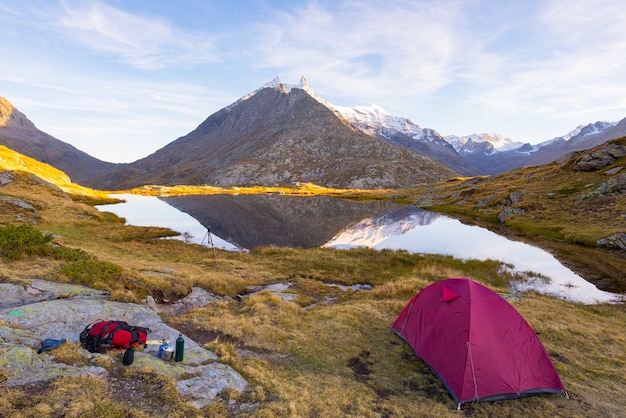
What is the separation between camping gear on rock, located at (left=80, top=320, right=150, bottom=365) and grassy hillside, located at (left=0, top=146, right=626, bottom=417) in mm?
649

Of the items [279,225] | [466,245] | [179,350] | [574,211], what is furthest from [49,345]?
[574,211]

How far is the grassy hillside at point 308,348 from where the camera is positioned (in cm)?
797

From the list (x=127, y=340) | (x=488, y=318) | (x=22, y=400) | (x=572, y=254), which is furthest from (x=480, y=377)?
(x=572, y=254)

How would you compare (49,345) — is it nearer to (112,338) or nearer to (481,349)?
(112,338)

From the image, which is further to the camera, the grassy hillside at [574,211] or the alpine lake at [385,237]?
the grassy hillside at [574,211]

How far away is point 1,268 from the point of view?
14.5 meters

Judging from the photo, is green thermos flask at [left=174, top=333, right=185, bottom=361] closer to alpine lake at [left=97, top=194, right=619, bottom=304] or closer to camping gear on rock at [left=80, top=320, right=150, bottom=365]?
camping gear on rock at [left=80, top=320, right=150, bottom=365]

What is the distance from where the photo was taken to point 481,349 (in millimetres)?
11727

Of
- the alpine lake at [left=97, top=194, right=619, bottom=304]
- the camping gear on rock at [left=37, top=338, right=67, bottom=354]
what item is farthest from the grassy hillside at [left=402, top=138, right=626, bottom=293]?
the camping gear on rock at [left=37, top=338, right=67, bottom=354]

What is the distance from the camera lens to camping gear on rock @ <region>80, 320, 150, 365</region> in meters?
9.37

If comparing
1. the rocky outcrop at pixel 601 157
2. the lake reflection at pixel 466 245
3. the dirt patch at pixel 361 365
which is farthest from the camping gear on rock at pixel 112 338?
the rocky outcrop at pixel 601 157

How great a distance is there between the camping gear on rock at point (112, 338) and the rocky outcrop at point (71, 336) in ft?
1.22

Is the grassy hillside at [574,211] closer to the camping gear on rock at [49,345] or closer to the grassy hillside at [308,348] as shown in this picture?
the grassy hillside at [308,348]

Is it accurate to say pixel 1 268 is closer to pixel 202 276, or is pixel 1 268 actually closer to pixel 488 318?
pixel 202 276
